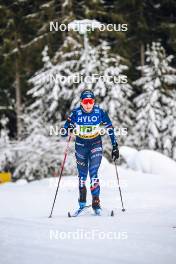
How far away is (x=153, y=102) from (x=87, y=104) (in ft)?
44.9

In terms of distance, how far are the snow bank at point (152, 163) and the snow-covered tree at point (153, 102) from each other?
6428 mm

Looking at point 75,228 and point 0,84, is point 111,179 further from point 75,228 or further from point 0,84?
point 0,84

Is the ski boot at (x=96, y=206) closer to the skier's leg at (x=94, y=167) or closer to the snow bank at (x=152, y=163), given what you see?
the skier's leg at (x=94, y=167)

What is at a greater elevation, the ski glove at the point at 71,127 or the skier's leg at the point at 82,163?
the ski glove at the point at 71,127

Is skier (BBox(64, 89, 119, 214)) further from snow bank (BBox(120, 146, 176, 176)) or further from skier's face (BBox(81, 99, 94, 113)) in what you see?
snow bank (BBox(120, 146, 176, 176))

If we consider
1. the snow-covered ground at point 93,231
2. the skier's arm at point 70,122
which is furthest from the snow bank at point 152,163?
the skier's arm at point 70,122

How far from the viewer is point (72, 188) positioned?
37.6 ft

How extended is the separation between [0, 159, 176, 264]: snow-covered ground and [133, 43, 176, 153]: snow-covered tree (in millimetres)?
10755

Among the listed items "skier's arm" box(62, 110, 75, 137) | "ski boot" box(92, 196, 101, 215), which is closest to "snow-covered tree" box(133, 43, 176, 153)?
"skier's arm" box(62, 110, 75, 137)

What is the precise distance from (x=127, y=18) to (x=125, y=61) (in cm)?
356

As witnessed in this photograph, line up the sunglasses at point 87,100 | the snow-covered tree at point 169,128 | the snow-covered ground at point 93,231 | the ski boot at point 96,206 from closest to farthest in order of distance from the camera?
the snow-covered ground at point 93,231 → the ski boot at point 96,206 → the sunglasses at point 87,100 → the snow-covered tree at point 169,128

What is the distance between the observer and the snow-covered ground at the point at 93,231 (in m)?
4.63

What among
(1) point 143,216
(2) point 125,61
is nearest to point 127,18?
(2) point 125,61

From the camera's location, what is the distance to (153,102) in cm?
2086
